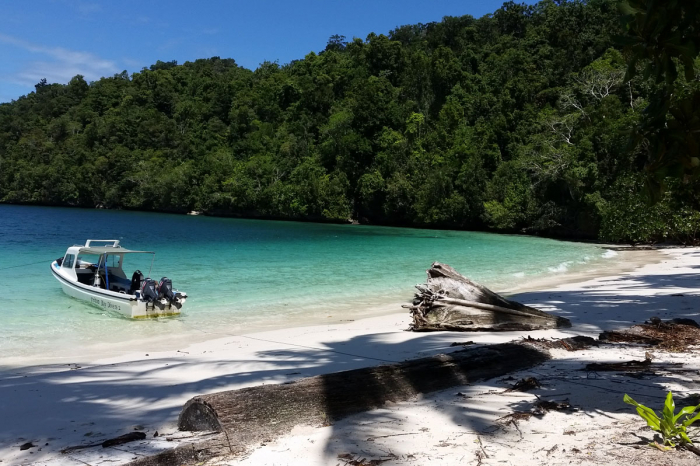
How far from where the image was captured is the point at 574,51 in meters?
58.0

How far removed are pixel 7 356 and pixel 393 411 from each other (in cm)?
874

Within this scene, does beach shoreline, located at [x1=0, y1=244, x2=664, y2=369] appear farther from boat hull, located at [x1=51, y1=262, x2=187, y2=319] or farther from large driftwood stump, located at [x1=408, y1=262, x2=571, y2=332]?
large driftwood stump, located at [x1=408, y1=262, x2=571, y2=332]

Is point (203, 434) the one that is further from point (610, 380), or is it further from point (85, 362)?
point (85, 362)

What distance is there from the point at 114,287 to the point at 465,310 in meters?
11.2

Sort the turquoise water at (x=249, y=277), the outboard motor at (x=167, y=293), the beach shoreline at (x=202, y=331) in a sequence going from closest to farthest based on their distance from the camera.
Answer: the beach shoreline at (x=202, y=331) → the turquoise water at (x=249, y=277) → the outboard motor at (x=167, y=293)

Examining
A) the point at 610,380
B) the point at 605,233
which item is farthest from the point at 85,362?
the point at 605,233

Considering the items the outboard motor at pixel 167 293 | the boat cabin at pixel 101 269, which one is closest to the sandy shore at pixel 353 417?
the outboard motor at pixel 167 293

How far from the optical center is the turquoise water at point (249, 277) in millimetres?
12492

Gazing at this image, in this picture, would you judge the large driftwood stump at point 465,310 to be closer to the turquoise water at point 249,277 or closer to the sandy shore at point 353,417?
the sandy shore at point 353,417

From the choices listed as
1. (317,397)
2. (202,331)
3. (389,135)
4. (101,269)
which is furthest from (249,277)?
(389,135)

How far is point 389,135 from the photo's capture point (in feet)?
207

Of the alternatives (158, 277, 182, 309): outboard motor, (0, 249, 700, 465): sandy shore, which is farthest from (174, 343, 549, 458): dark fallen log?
(158, 277, 182, 309): outboard motor

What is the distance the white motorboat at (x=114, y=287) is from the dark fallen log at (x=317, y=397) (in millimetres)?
9716

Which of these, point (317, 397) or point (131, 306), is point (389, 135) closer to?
point (131, 306)
